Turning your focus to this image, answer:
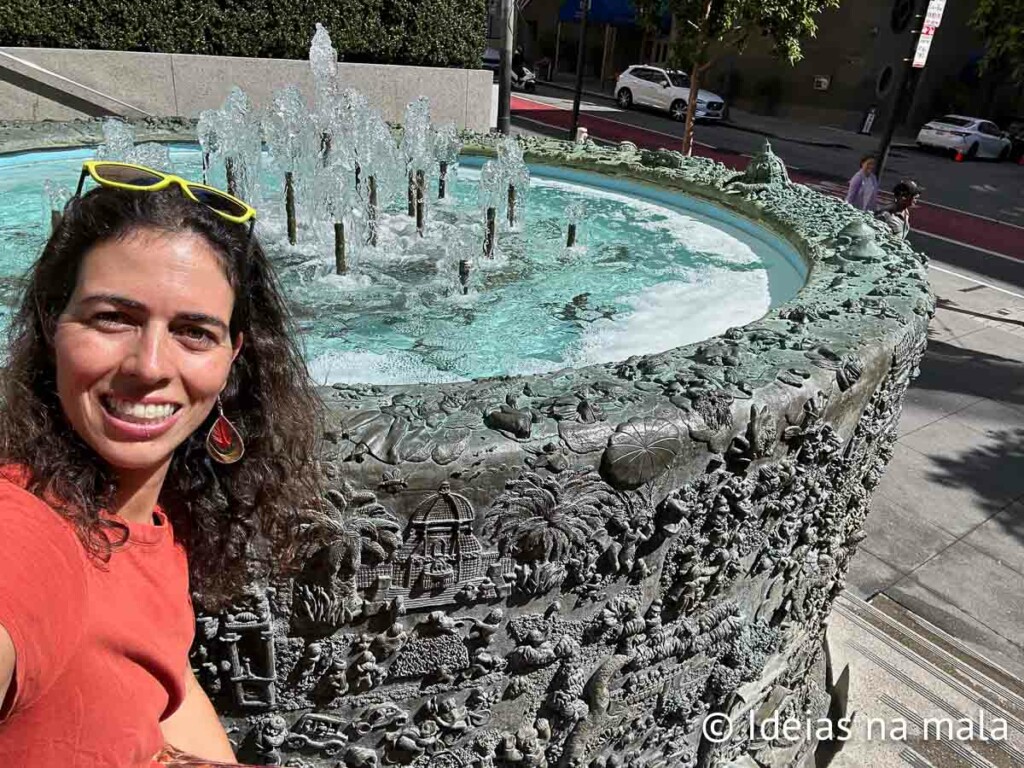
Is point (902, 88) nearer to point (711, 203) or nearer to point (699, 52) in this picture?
point (699, 52)

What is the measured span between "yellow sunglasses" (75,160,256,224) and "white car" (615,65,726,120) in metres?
27.0

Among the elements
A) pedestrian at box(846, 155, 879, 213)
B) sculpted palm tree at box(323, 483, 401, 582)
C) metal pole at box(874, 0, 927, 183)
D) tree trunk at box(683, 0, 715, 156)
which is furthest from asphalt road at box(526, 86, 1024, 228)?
sculpted palm tree at box(323, 483, 401, 582)

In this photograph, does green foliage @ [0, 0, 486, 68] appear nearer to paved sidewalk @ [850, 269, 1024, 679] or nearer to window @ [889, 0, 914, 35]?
paved sidewalk @ [850, 269, 1024, 679]

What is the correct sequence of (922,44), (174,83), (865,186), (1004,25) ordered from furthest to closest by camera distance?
(1004,25) < (174,83) < (865,186) < (922,44)

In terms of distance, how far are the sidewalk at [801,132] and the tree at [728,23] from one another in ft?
44.2

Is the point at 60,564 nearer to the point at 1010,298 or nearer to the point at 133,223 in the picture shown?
the point at 133,223

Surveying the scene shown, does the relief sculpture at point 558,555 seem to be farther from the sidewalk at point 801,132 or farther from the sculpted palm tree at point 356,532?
the sidewalk at point 801,132

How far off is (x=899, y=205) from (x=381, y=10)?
7.98 meters

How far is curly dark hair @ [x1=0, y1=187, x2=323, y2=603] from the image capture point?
116 cm

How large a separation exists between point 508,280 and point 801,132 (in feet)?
88.8

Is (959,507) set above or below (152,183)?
below

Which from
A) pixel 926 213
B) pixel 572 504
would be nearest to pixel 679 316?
pixel 572 504

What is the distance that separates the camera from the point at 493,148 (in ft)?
23.3

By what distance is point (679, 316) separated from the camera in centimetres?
389
